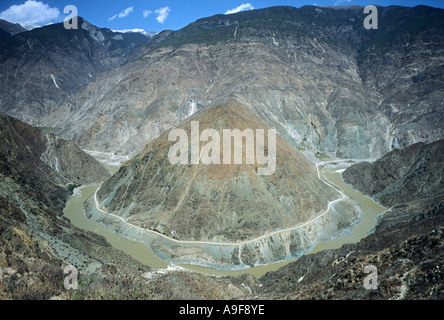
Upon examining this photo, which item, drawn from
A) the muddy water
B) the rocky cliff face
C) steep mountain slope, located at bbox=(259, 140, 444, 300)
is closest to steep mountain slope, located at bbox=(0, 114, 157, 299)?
the muddy water

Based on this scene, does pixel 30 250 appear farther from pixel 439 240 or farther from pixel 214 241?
pixel 439 240

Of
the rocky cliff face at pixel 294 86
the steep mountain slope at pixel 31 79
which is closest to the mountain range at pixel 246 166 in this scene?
the rocky cliff face at pixel 294 86

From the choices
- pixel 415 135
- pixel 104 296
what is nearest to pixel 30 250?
pixel 104 296

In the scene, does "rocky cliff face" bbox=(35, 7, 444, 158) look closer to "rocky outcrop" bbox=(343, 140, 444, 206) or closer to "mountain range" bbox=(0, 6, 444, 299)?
"mountain range" bbox=(0, 6, 444, 299)

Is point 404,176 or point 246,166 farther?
point 404,176

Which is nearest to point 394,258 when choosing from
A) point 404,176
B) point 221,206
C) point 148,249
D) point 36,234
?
point 221,206

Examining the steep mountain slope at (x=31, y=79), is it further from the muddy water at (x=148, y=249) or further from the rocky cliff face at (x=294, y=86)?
the muddy water at (x=148, y=249)

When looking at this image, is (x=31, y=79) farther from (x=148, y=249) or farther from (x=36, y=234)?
(x=36, y=234)
